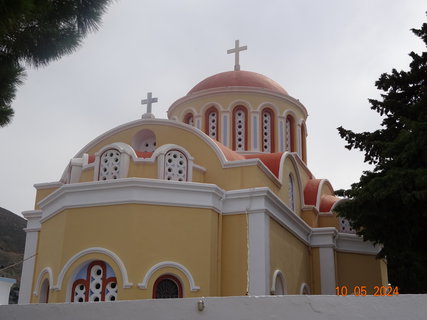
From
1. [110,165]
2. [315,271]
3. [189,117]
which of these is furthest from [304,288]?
[189,117]

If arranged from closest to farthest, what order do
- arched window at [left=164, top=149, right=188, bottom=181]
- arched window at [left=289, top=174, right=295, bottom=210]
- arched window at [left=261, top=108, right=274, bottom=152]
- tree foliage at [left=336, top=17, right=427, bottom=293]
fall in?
tree foliage at [left=336, top=17, right=427, bottom=293], arched window at [left=164, top=149, right=188, bottom=181], arched window at [left=289, top=174, right=295, bottom=210], arched window at [left=261, top=108, right=274, bottom=152]

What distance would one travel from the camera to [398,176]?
830cm

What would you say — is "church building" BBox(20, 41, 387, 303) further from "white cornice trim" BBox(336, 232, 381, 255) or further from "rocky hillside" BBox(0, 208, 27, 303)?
"rocky hillside" BBox(0, 208, 27, 303)

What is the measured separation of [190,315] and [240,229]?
15.2ft

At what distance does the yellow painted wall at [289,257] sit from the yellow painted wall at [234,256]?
0.64m

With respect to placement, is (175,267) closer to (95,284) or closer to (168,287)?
(168,287)

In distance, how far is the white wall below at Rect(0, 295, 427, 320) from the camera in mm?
5387

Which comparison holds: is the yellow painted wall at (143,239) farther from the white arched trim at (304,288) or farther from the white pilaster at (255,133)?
the white pilaster at (255,133)

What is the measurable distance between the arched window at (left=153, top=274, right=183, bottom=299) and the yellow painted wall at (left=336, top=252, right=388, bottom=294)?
5.82m

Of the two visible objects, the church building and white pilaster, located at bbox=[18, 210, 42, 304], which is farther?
white pilaster, located at bbox=[18, 210, 42, 304]

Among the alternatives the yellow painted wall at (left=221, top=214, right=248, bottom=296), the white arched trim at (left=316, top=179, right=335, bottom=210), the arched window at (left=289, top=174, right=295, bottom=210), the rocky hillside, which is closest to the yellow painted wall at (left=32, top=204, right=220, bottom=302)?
the yellow painted wall at (left=221, top=214, right=248, bottom=296)

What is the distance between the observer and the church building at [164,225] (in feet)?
31.6

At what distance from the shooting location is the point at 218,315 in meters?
5.82

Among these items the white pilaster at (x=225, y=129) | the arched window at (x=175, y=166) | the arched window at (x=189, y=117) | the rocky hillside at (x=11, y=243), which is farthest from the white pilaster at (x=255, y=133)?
the rocky hillside at (x=11, y=243)
